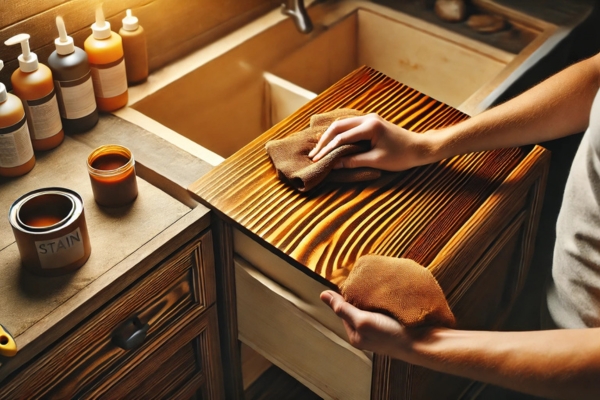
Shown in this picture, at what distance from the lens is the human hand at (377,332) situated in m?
0.93

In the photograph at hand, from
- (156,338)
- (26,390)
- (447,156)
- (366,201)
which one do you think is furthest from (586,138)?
(26,390)

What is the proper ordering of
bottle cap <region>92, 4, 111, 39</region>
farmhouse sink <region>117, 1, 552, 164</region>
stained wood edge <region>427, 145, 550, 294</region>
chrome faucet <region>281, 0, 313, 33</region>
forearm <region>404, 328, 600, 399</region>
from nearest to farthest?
forearm <region>404, 328, 600, 399</region> < stained wood edge <region>427, 145, 550, 294</region> < bottle cap <region>92, 4, 111, 39</region> < farmhouse sink <region>117, 1, 552, 164</region> < chrome faucet <region>281, 0, 313, 33</region>

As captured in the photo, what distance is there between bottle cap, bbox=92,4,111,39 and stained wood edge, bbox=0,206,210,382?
1.36 ft

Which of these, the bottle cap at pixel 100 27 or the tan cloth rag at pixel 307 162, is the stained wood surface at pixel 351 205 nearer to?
the tan cloth rag at pixel 307 162

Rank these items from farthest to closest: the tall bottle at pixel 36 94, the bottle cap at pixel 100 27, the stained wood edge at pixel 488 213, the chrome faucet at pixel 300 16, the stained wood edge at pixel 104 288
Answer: the chrome faucet at pixel 300 16 → the bottle cap at pixel 100 27 → the tall bottle at pixel 36 94 → the stained wood edge at pixel 488 213 → the stained wood edge at pixel 104 288

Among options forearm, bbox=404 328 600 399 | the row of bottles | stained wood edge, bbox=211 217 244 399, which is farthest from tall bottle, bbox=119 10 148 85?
forearm, bbox=404 328 600 399

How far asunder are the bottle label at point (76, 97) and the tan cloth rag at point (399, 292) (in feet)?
2.05

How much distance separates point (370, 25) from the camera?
1769mm

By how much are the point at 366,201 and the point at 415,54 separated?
2.45ft

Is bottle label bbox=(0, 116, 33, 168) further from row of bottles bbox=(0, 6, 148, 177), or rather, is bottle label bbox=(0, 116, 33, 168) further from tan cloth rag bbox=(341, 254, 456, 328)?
tan cloth rag bbox=(341, 254, 456, 328)

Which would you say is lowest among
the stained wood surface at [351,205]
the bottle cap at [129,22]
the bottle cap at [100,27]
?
the stained wood surface at [351,205]

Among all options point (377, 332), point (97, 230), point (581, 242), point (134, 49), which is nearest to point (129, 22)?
point (134, 49)

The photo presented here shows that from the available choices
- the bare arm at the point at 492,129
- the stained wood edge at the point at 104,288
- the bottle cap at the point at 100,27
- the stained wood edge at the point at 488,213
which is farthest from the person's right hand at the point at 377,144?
the bottle cap at the point at 100,27

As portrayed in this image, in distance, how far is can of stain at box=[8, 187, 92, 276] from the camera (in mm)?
962
